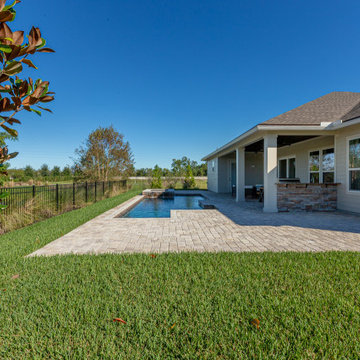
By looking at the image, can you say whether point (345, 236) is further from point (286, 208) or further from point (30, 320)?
point (30, 320)

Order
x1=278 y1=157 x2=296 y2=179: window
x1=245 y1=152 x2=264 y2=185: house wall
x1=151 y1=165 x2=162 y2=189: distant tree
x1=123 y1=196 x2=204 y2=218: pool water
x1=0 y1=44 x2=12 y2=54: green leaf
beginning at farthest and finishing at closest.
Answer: x1=151 y1=165 x2=162 y2=189: distant tree → x1=245 y1=152 x2=264 y2=185: house wall → x1=278 y1=157 x2=296 y2=179: window → x1=123 y1=196 x2=204 y2=218: pool water → x1=0 y1=44 x2=12 y2=54: green leaf

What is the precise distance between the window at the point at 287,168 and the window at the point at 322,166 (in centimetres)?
184

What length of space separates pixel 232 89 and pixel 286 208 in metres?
12.1

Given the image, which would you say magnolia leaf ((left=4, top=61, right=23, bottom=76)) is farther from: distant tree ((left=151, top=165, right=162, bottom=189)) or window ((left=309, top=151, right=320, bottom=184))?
distant tree ((left=151, top=165, right=162, bottom=189))

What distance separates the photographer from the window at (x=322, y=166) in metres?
8.79

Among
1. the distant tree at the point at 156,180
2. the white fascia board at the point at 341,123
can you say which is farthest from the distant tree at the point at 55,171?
the white fascia board at the point at 341,123

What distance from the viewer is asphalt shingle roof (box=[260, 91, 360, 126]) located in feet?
24.4

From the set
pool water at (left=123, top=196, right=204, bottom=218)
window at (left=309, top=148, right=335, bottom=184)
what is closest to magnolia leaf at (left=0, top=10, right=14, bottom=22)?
pool water at (left=123, top=196, right=204, bottom=218)

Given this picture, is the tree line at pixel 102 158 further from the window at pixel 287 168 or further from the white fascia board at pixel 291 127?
the white fascia board at pixel 291 127

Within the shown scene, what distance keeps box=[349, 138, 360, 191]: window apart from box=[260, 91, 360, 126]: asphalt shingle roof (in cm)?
94

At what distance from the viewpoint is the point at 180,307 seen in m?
2.04

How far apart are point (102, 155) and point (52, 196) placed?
12.4 metres

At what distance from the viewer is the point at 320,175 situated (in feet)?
31.3

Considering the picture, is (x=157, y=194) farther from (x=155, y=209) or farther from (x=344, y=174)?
(x=344, y=174)
